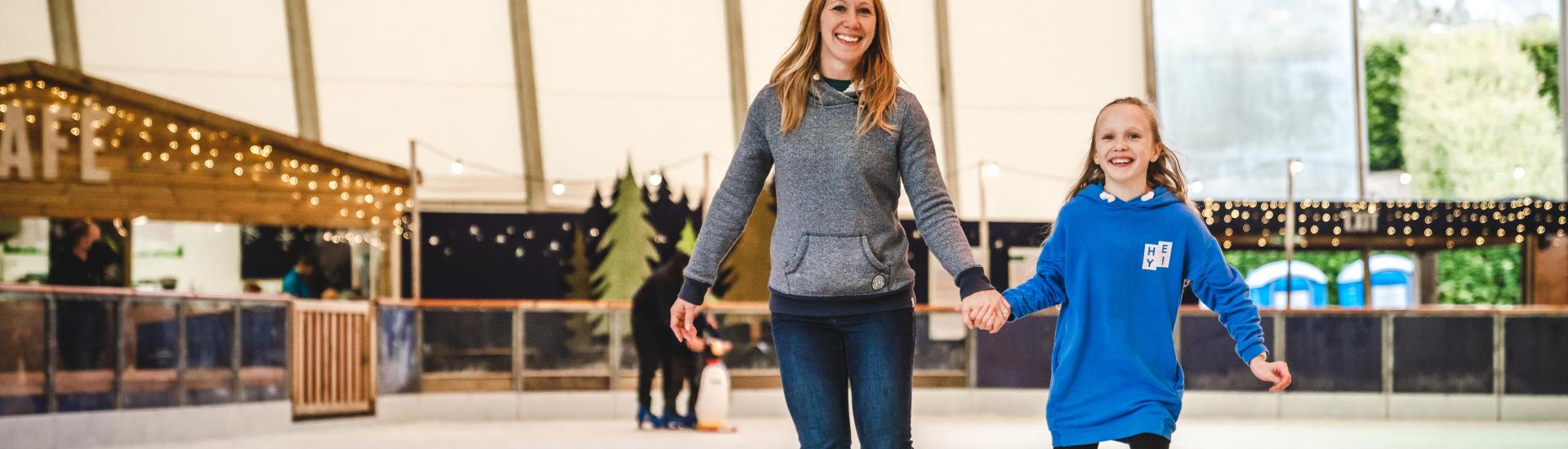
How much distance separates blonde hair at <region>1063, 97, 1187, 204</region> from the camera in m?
2.97

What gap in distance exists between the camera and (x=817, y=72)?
107 inches

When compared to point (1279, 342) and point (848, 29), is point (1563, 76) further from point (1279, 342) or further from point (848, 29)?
point (848, 29)

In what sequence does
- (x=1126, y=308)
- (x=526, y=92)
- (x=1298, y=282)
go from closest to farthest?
(x=1126, y=308)
(x=526, y=92)
(x=1298, y=282)

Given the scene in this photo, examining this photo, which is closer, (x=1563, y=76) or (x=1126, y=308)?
(x=1126, y=308)

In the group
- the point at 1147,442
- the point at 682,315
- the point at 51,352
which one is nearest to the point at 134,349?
the point at 51,352

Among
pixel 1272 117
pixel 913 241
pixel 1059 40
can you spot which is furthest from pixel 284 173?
pixel 1272 117

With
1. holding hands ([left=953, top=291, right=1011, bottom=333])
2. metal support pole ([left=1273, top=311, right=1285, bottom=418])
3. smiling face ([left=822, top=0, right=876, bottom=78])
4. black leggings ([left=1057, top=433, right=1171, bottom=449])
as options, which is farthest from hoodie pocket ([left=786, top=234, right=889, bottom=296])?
metal support pole ([left=1273, top=311, right=1285, bottom=418])

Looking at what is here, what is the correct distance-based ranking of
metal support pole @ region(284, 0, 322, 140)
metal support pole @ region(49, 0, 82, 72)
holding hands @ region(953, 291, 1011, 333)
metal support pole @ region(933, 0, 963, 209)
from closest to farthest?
1. holding hands @ region(953, 291, 1011, 333)
2. metal support pole @ region(49, 0, 82, 72)
3. metal support pole @ region(284, 0, 322, 140)
4. metal support pole @ region(933, 0, 963, 209)

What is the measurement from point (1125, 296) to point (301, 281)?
9101 mm

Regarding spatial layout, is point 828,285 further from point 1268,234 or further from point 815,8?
point 1268,234

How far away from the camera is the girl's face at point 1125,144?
→ 289 cm

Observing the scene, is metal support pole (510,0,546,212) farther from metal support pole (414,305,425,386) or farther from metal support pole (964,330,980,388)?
metal support pole (964,330,980,388)

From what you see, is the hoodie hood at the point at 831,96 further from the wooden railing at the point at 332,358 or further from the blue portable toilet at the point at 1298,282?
the blue portable toilet at the point at 1298,282

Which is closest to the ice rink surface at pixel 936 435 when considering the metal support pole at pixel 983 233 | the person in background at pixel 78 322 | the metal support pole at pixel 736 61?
the person in background at pixel 78 322
